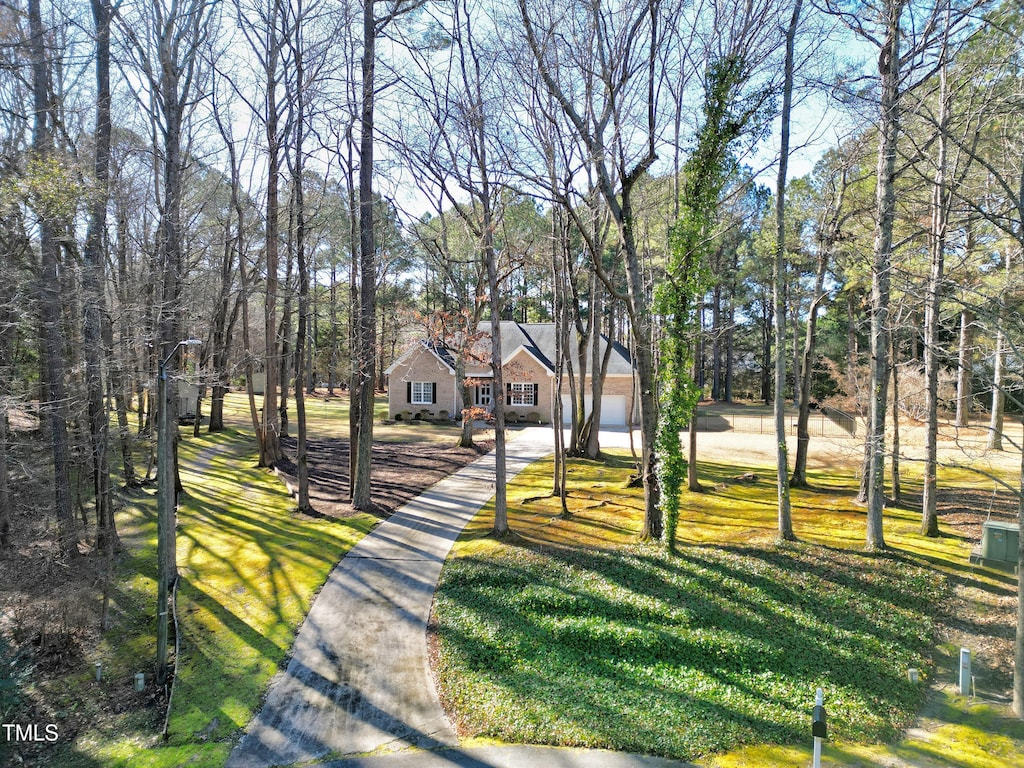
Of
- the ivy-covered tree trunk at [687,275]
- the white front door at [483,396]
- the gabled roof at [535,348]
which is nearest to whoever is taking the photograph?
the ivy-covered tree trunk at [687,275]

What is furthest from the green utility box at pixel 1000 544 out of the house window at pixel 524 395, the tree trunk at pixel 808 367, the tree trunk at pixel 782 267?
the house window at pixel 524 395

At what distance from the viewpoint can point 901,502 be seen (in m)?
13.8

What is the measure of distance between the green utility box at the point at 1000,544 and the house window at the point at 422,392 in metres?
26.4

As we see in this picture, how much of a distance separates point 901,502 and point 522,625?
10.7 meters

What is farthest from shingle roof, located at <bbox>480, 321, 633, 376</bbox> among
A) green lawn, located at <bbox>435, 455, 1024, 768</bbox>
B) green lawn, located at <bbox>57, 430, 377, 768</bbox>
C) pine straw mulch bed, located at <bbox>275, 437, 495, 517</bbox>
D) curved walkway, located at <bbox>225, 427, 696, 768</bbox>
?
curved walkway, located at <bbox>225, 427, 696, 768</bbox>

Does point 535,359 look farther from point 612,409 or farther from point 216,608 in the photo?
point 216,608

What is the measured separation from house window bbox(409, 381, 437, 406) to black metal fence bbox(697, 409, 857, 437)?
48.8ft

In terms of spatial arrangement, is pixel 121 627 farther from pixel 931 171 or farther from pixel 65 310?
pixel 931 171

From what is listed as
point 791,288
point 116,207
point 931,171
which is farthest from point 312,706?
point 791,288

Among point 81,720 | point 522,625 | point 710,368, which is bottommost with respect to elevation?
point 81,720

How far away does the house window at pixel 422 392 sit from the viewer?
107 ft

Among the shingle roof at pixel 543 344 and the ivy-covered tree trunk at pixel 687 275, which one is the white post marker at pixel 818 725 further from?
the shingle roof at pixel 543 344

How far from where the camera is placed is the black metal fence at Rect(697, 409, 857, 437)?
26.8 meters

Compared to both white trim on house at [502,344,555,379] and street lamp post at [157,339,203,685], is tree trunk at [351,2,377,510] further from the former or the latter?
white trim on house at [502,344,555,379]
